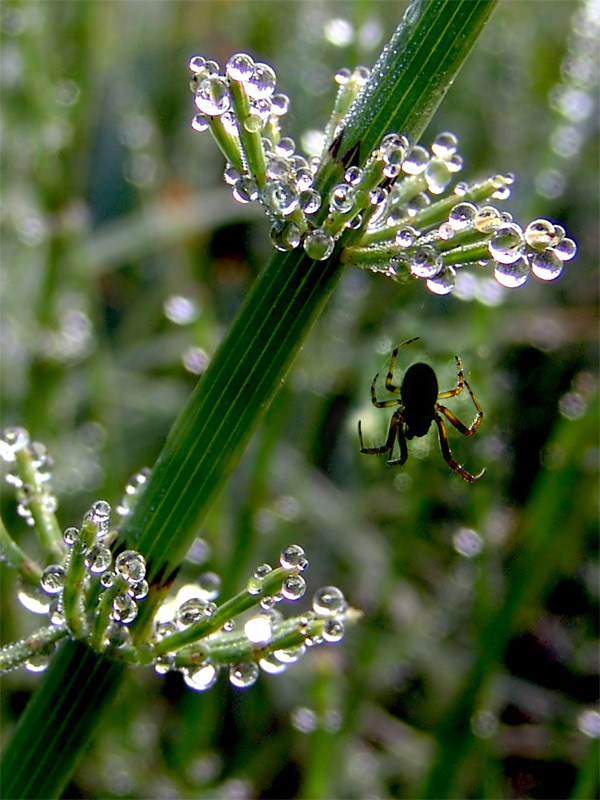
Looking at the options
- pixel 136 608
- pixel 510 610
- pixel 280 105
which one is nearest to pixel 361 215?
pixel 280 105

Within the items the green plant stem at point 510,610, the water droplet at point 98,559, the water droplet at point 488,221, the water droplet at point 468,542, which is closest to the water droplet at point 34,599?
the water droplet at point 98,559

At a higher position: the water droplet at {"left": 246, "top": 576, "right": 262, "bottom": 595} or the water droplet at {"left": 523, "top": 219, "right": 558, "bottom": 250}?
the water droplet at {"left": 523, "top": 219, "right": 558, "bottom": 250}

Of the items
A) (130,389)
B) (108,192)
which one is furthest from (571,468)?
(108,192)

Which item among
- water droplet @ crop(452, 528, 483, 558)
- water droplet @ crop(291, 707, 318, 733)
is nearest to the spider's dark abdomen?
water droplet @ crop(452, 528, 483, 558)

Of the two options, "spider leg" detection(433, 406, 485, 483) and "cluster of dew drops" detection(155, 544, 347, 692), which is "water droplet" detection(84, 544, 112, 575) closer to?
"cluster of dew drops" detection(155, 544, 347, 692)

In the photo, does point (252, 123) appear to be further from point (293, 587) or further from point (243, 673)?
point (243, 673)

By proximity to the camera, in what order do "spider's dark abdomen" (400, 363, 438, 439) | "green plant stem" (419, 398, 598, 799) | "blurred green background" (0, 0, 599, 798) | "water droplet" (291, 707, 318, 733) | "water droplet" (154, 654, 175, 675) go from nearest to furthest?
"water droplet" (154, 654, 175, 675)
"spider's dark abdomen" (400, 363, 438, 439)
"green plant stem" (419, 398, 598, 799)
"blurred green background" (0, 0, 599, 798)
"water droplet" (291, 707, 318, 733)

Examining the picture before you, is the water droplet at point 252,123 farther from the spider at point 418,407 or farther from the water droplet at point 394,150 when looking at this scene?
the spider at point 418,407
